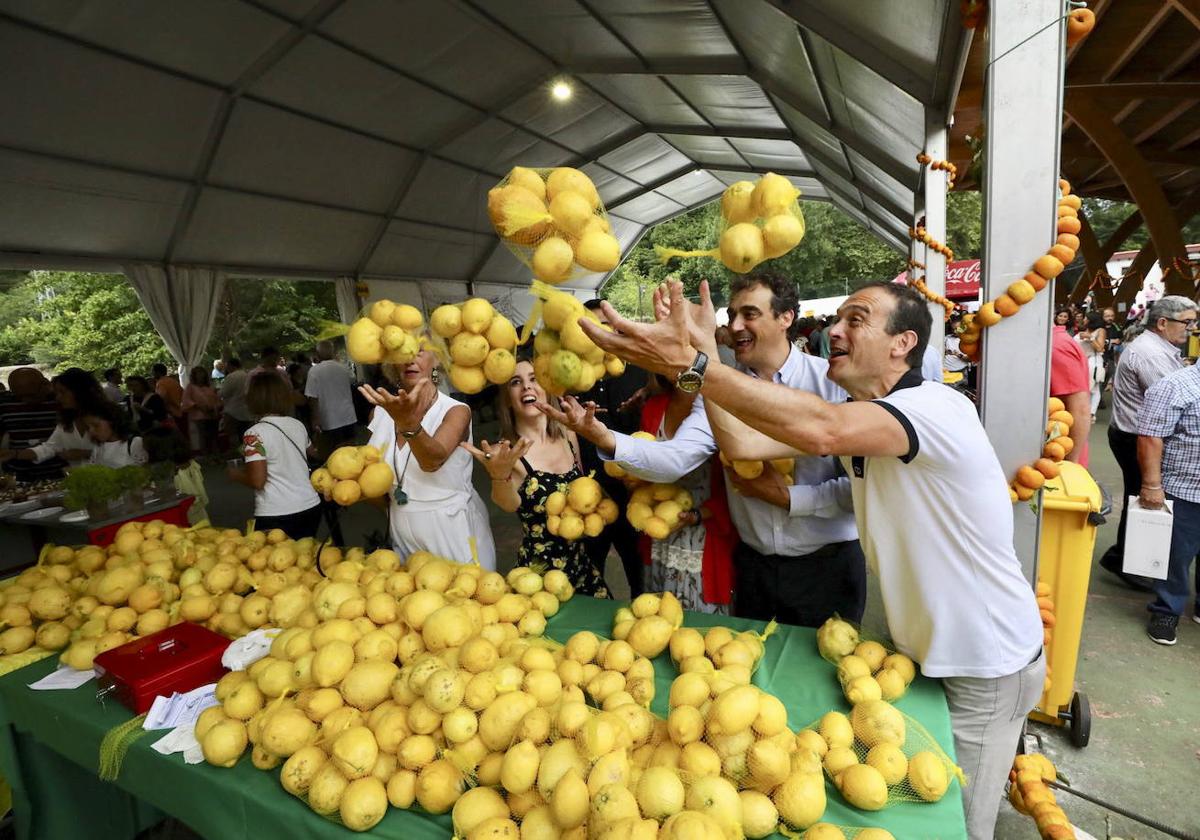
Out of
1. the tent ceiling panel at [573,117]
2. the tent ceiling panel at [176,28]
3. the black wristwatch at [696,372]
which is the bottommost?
the black wristwatch at [696,372]

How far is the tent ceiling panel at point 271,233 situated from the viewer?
949 centimetres

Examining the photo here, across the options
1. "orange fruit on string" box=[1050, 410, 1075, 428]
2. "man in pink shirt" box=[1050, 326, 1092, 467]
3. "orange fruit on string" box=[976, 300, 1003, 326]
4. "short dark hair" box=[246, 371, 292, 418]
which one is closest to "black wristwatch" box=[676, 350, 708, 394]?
"orange fruit on string" box=[976, 300, 1003, 326]

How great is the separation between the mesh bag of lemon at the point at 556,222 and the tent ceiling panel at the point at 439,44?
25.3 ft

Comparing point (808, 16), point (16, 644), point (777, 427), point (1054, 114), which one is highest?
point (808, 16)

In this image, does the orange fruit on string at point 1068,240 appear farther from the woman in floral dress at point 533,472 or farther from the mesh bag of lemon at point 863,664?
the woman in floral dress at point 533,472

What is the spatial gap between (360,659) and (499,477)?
3.18 ft

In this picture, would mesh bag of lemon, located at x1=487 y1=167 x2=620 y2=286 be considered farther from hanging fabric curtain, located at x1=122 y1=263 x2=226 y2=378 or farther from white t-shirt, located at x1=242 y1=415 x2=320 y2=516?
hanging fabric curtain, located at x1=122 y1=263 x2=226 y2=378

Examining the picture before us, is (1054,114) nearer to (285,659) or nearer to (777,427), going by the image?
(777,427)

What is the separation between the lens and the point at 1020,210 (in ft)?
6.78

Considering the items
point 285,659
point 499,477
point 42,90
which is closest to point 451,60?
point 42,90

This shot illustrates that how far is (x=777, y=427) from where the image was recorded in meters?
1.42

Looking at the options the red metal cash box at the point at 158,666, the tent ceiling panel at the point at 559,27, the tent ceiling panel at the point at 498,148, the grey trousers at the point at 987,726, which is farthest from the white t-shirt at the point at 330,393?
the grey trousers at the point at 987,726

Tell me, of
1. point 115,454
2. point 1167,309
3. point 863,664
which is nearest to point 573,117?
point 115,454

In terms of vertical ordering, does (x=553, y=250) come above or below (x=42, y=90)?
below
